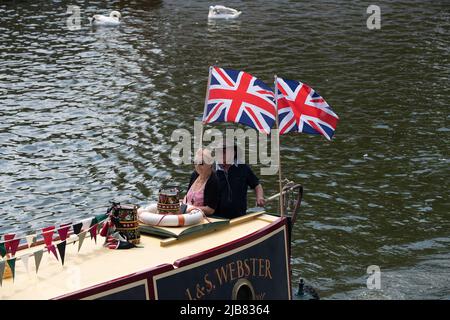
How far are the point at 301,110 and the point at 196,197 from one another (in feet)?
6.39

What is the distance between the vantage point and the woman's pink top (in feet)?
41.1

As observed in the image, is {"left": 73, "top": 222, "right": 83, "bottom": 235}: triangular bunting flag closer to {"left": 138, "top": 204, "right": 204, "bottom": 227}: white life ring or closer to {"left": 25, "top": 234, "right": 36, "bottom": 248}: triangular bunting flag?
{"left": 25, "top": 234, "right": 36, "bottom": 248}: triangular bunting flag

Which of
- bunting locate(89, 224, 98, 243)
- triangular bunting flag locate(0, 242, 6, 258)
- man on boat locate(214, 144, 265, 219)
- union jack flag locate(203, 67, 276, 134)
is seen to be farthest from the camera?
man on boat locate(214, 144, 265, 219)

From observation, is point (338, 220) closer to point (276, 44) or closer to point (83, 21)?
point (276, 44)

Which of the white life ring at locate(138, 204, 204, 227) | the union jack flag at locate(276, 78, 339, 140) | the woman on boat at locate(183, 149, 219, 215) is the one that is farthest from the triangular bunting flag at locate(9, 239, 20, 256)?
the union jack flag at locate(276, 78, 339, 140)

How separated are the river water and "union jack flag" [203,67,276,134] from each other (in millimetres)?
4131

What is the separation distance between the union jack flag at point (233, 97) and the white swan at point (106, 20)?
25199mm

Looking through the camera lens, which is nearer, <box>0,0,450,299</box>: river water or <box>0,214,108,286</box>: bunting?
<box>0,214,108,286</box>: bunting

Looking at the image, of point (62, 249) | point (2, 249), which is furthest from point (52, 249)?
point (2, 249)

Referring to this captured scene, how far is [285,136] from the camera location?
22656 millimetres

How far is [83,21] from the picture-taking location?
1491 inches

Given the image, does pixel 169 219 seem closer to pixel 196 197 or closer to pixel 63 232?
pixel 196 197
